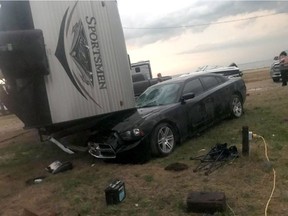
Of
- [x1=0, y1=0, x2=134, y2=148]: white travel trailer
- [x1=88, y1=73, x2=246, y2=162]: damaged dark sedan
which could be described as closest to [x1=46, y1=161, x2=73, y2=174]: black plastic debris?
[x1=88, y1=73, x2=246, y2=162]: damaged dark sedan

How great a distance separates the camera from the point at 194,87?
9.54 m

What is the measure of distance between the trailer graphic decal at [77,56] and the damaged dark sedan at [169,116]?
3.35 ft

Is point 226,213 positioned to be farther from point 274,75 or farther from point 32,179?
point 274,75

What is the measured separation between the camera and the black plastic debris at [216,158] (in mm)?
6764

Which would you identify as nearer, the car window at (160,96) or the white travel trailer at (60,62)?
the white travel trailer at (60,62)

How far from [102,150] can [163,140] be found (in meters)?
1.22

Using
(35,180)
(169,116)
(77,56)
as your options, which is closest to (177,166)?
(169,116)

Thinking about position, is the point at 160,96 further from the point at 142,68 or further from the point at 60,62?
the point at 142,68

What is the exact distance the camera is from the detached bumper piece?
7.90 metres

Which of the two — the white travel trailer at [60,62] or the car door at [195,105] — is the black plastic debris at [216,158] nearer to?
the car door at [195,105]

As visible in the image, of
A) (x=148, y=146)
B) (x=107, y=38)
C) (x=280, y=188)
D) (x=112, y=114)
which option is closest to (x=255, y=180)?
(x=280, y=188)

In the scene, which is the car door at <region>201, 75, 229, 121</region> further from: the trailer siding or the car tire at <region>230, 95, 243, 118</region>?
the trailer siding

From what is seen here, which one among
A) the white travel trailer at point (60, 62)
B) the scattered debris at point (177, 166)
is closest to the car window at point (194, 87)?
the white travel trailer at point (60, 62)

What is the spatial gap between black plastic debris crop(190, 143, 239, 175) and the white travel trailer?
262 cm
